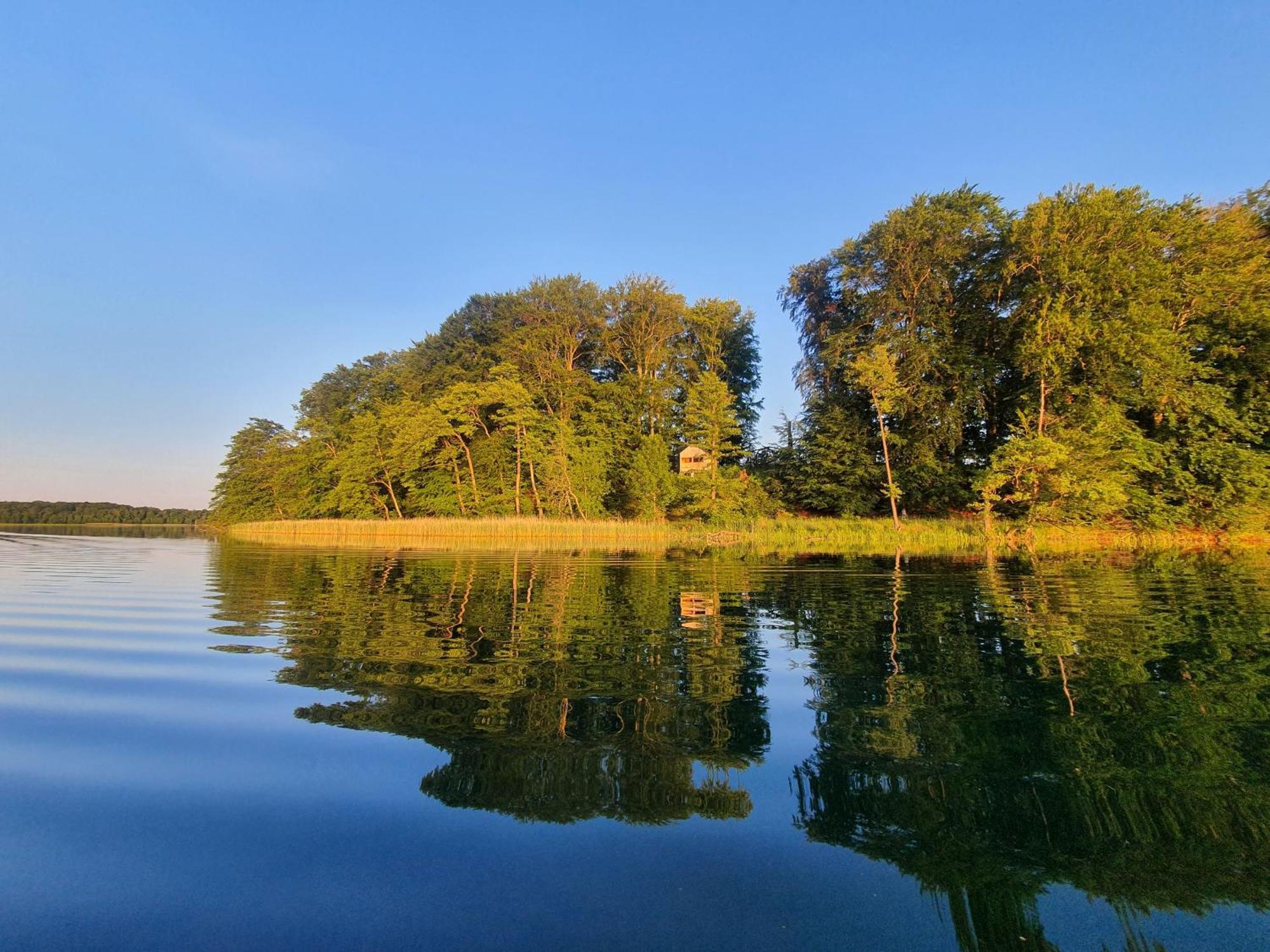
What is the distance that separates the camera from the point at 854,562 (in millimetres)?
17188

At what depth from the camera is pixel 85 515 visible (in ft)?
233

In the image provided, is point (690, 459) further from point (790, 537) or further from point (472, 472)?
point (790, 537)

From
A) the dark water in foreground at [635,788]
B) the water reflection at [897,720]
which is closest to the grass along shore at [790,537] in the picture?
the water reflection at [897,720]

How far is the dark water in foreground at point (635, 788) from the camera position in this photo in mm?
2121

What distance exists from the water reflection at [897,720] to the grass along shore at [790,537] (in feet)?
51.3

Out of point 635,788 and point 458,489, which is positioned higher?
point 458,489

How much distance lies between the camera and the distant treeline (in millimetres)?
62531

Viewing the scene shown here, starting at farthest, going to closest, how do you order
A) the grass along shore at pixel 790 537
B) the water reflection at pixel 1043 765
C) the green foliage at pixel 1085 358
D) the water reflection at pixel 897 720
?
1. the green foliage at pixel 1085 358
2. the grass along shore at pixel 790 537
3. the water reflection at pixel 897 720
4. the water reflection at pixel 1043 765

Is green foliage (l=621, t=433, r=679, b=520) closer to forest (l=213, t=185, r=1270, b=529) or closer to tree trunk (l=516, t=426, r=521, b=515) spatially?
forest (l=213, t=185, r=1270, b=529)

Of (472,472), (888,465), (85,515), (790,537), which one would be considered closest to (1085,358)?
(888,465)

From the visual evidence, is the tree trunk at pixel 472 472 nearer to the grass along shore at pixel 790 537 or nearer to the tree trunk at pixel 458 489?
the tree trunk at pixel 458 489

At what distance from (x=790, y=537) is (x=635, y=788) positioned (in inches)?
1015

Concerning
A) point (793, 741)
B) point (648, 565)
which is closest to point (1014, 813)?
point (793, 741)

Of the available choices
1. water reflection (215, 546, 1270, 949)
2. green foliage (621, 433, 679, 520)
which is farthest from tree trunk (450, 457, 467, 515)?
water reflection (215, 546, 1270, 949)
